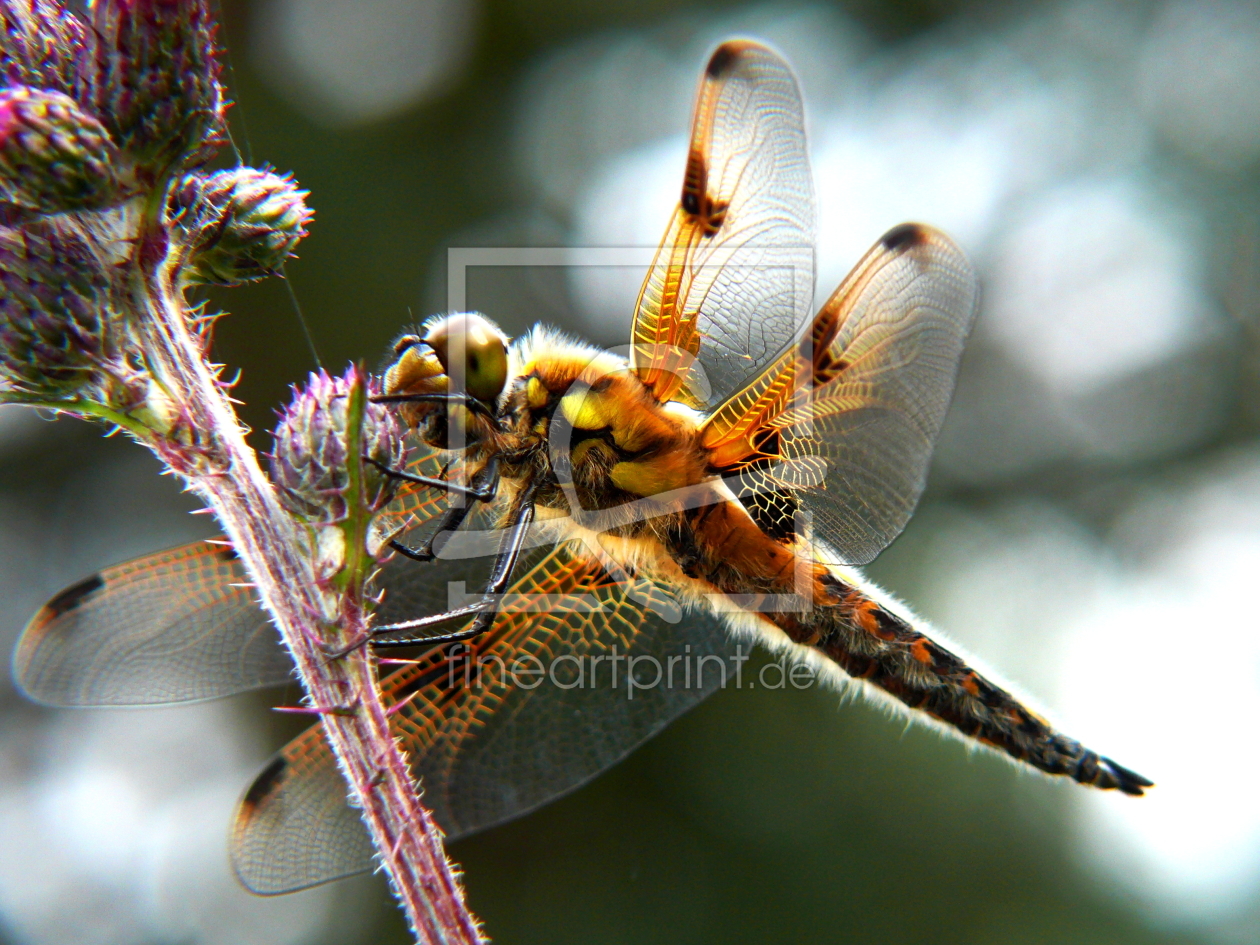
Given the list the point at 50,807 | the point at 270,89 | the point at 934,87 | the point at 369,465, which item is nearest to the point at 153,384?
the point at 369,465

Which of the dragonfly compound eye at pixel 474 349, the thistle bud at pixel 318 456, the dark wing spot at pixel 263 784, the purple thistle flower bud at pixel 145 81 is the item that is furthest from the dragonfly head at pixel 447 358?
the dark wing spot at pixel 263 784

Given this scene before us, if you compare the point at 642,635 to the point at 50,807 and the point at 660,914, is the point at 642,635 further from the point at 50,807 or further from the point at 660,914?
the point at 50,807

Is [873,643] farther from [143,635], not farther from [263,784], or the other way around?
[143,635]

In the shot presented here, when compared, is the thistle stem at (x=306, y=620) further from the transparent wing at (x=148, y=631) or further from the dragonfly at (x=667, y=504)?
the transparent wing at (x=148, y=631)

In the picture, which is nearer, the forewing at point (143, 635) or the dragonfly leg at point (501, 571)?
the dragonfly leg at point (501, 571)

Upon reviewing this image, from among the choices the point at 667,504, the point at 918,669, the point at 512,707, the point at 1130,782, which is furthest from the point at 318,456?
the point at 1130,782

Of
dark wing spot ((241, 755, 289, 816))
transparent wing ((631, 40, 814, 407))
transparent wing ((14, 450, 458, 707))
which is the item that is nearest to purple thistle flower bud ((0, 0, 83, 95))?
transparent wing ((14, 450, 458, 707))
